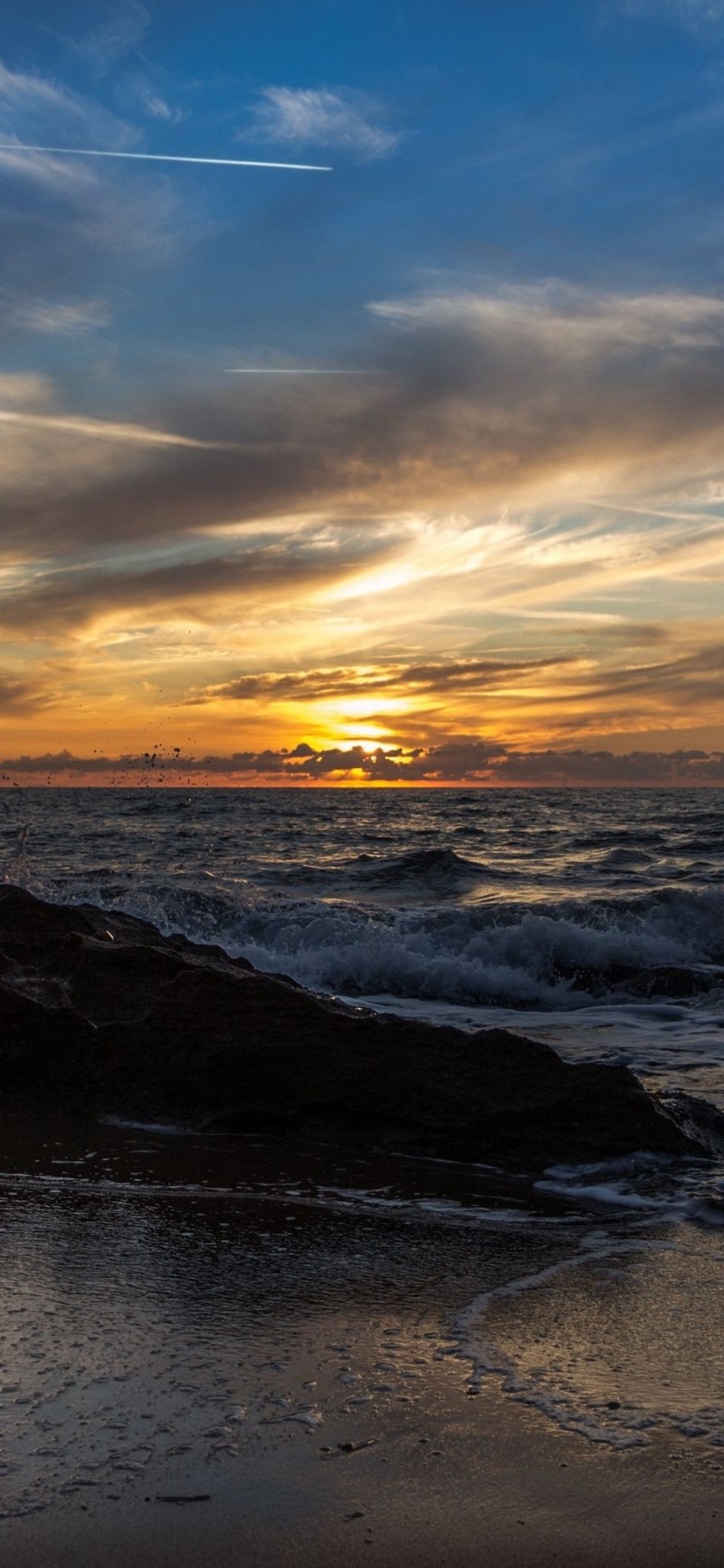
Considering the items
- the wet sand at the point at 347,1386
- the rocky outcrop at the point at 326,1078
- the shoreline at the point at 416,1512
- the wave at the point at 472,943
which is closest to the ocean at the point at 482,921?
the wave at the point at 472,943

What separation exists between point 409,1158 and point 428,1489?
2853mm

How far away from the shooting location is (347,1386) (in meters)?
2.96

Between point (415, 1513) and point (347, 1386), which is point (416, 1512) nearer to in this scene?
point (415, 1513)

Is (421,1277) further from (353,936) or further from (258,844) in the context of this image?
(258,844)

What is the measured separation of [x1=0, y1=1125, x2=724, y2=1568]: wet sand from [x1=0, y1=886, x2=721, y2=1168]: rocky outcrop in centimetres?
83

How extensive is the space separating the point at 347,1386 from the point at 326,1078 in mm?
2757

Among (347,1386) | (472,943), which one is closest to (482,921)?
(472,943)

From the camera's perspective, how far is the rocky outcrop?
543 cm

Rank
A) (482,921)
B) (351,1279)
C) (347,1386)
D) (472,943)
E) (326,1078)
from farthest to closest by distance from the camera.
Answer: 1. (482,921)
2. (472,943)
3. (326,1078)
4. (351,1279)
5. (347,1386)

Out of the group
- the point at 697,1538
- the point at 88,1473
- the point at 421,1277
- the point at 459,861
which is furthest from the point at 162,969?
the point at 459,861

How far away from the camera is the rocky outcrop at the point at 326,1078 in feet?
17.8

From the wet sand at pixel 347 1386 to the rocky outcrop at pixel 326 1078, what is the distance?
0.83m

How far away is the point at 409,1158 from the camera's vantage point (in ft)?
17.6

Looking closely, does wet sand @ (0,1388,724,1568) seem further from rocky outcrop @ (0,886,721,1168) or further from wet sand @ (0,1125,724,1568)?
rocky outcrop @ (0,886,721,1168)
